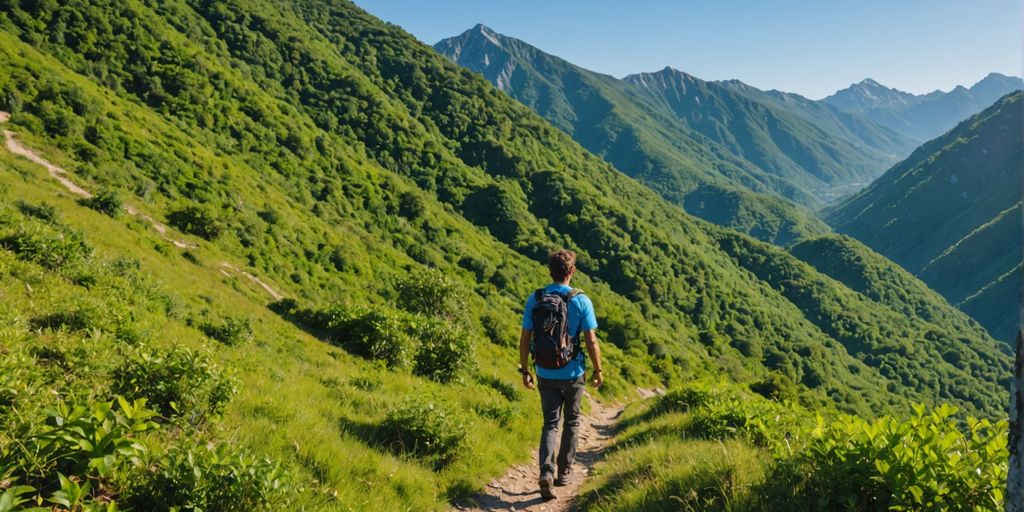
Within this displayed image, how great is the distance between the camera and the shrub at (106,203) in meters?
24.4

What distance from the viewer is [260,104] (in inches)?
2520

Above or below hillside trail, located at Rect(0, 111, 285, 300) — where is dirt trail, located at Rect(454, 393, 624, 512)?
above

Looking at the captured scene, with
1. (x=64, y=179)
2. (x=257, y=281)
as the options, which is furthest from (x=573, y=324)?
(x=64, y=179)

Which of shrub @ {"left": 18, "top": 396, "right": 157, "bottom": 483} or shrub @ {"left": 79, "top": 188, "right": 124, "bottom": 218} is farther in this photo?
shrub @ {"left": 79, "top": 188, "right": 124, "bottom": 218}

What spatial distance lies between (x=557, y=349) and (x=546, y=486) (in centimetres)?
177

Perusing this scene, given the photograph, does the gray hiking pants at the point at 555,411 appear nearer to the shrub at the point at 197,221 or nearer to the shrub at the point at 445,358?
the shrub at the point at 445,358

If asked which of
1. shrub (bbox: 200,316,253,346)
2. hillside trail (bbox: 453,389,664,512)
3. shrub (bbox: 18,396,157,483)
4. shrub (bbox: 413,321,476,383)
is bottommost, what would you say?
shrub (bbox: 200,316,253,346)

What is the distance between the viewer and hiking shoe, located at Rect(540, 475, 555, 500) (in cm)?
632

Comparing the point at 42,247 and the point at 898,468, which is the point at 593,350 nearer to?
the point at 898,468

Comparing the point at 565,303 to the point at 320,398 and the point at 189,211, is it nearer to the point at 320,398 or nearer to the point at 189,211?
the point at 320,398

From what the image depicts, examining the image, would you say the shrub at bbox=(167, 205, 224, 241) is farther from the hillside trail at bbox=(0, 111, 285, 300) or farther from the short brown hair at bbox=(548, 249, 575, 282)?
the short brown hair at bbox=(548, 249, 575, 282)

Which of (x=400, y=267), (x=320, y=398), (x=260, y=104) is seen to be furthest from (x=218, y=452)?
(x=260, y=104)

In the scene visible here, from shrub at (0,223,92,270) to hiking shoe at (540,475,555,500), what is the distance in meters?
9.42

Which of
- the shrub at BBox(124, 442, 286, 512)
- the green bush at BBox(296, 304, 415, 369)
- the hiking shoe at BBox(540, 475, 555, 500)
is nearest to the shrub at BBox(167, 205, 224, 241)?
the green bush at BBox(296, 304, 415, 369)
